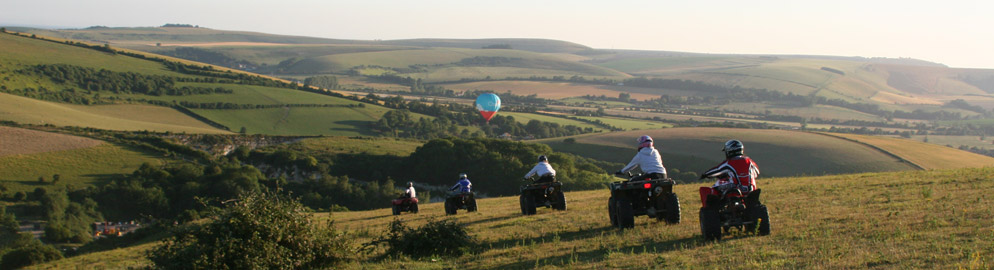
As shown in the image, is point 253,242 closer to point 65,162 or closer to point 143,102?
point 65,162

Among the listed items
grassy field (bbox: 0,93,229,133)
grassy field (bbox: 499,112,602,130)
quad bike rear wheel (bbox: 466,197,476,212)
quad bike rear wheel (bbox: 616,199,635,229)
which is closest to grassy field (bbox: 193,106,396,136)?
grassy field (bbox: 0,93,229,133)

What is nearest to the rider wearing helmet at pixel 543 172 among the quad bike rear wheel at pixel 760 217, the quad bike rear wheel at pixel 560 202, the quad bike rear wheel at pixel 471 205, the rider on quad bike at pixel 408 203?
the quad bike rear wheel at pixel 560 202

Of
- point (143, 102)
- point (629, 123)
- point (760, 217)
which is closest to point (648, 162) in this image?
point (760, 217)

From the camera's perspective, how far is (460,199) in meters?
30.7

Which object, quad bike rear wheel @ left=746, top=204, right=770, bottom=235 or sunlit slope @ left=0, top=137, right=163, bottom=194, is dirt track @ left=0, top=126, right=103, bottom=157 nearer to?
sunlit slope @ left=0, top=137, right=163, bottom=194

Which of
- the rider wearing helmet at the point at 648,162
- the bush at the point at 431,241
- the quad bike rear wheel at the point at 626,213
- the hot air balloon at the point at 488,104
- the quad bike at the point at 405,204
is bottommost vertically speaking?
the hot air balloon at the point at 488,104

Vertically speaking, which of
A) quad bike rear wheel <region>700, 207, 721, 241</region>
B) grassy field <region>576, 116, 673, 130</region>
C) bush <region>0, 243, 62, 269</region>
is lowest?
grassy field <region>576, 116, 673, 130</region>

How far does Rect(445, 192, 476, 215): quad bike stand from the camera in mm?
30391

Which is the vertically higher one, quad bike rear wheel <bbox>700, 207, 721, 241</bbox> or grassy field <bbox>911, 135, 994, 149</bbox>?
quad bike rear wheel <bbox>700, 207, 721, 241</bbox>

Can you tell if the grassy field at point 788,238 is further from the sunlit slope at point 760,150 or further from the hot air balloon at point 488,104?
the hot air balloon at point 488,104

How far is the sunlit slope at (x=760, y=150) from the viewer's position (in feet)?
311

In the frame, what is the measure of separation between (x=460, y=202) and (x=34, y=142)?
75.3m

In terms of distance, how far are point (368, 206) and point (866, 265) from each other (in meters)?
66.5

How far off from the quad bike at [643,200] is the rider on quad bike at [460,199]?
40.8 ft
